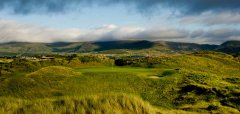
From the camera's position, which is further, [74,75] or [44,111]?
[74,75]

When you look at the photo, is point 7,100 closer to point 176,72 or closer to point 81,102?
point 81,102

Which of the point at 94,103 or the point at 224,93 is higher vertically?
the point at 94,103

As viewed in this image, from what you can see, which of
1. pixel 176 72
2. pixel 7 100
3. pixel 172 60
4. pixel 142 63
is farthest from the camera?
pixel 172 60

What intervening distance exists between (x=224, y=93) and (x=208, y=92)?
130cm

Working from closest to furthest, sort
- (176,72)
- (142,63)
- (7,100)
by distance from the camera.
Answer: (7,100), (176,72), (142,63)

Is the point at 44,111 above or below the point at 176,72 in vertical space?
above

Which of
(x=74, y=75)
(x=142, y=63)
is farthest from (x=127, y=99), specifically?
(x=142, y=63)

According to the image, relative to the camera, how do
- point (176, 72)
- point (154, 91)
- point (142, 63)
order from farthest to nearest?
point (142, 63) < point (176, 72) < point (154, 91)

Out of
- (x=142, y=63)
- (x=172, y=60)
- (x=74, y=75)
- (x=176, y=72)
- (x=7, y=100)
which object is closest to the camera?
(x=7, y=100)

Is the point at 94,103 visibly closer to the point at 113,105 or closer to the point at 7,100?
the point at 113,105

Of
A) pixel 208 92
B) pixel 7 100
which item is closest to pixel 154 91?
pixel 208 92

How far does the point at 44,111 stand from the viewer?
7801 mm

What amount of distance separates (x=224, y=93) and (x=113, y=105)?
24.1 meters

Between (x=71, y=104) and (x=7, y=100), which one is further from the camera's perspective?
(x=7, y=100)
